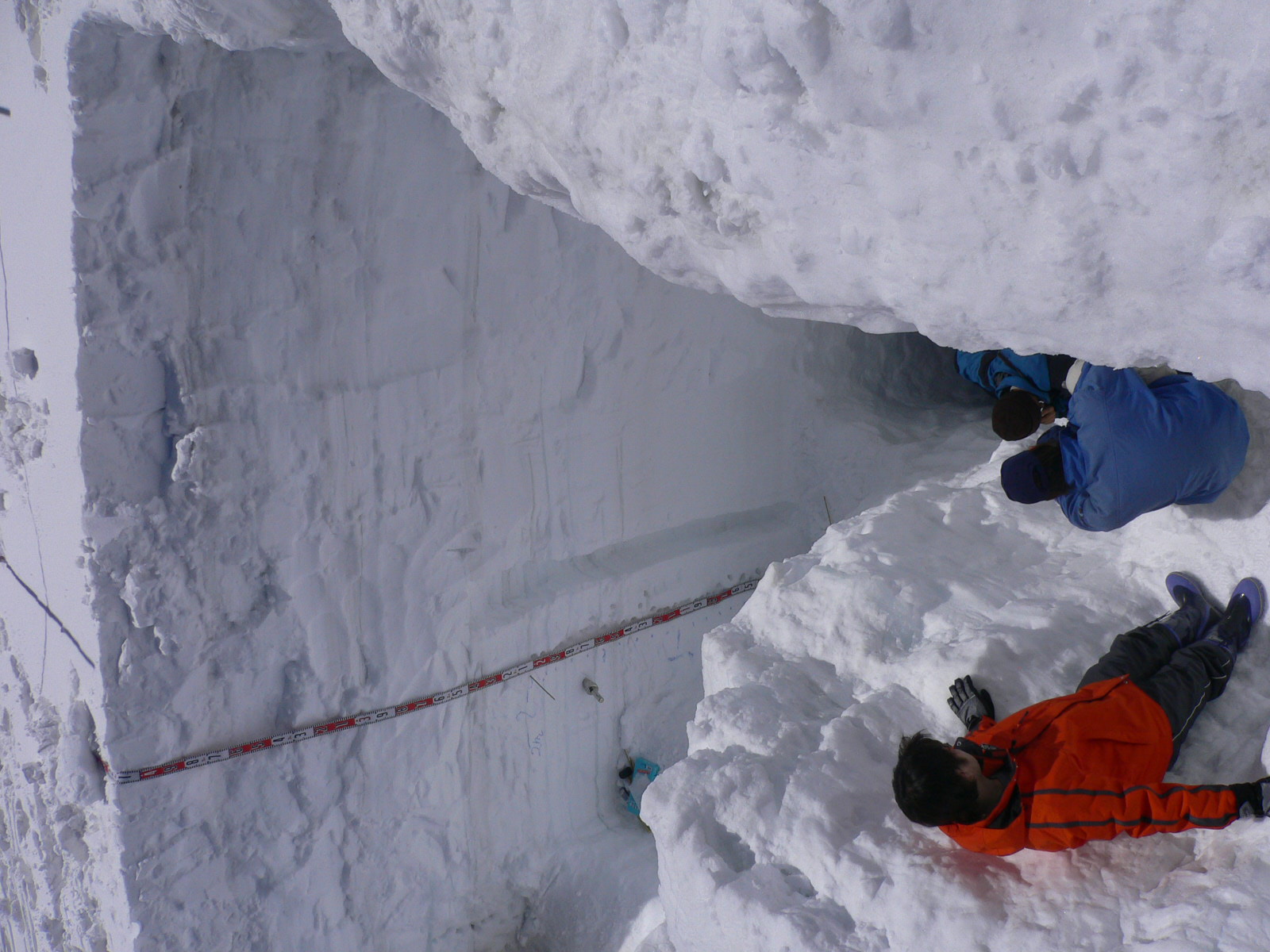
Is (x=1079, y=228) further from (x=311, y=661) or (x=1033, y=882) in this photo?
(x=311, y=661)

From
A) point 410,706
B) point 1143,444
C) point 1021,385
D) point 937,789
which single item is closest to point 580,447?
point 410,706

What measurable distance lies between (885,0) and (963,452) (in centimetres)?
307

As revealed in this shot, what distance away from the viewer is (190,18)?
6.42ft

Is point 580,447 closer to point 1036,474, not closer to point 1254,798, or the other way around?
point 1036,474

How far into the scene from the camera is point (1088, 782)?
1461 mm

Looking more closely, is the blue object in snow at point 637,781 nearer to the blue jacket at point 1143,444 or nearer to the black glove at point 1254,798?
the blue jacket at point 1143,444

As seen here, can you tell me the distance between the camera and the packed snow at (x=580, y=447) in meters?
1.07

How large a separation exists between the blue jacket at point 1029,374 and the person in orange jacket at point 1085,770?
1.11 m

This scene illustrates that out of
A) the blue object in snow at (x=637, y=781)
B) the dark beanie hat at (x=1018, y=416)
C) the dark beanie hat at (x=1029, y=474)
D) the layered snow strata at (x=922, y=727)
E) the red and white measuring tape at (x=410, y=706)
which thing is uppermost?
the dark beanie hat at (x=1018, y=416)

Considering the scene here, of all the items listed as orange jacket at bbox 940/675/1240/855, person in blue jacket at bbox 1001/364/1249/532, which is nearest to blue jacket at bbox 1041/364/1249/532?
person in blue jacket at bbox 1001/364/1249/532

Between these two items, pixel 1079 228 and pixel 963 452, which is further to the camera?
pixel 963 452

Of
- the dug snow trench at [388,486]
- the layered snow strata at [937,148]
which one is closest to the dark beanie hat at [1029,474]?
the layered snow strata at [937,148]

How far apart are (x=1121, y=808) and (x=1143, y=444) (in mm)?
771

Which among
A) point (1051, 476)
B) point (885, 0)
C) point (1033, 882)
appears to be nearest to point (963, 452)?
point (1051, 476)
